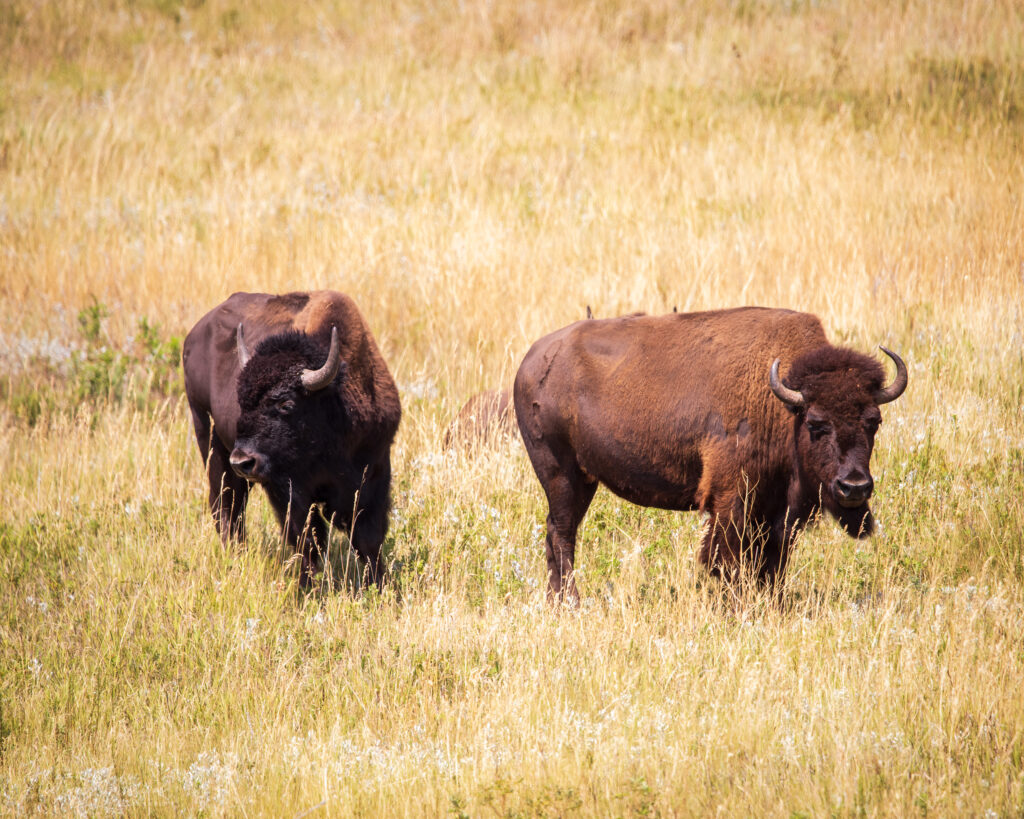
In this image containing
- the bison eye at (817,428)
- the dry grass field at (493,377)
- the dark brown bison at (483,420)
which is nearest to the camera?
the dry grass field at (493,377)

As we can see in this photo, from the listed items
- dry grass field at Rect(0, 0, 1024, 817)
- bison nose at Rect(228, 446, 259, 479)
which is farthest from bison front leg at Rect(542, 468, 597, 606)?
bison nose at Rect(228, 446, 259, 479)

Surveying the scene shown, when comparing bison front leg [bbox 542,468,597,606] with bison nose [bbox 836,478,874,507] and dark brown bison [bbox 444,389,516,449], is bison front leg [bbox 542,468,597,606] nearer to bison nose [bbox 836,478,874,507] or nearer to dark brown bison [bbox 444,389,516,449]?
bison nose [bbox 836,478,874,507]

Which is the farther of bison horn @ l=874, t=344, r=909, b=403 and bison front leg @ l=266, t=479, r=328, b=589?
bison front leg @ l=266, t=479, r=328, b=589

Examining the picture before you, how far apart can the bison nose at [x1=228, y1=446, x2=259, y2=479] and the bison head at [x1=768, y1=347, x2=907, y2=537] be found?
2.93 metres

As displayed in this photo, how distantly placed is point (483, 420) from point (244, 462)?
2.74m

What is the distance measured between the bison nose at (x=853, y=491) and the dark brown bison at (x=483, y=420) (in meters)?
3.24

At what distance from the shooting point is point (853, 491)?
181 inches

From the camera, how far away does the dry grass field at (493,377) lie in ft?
12.6

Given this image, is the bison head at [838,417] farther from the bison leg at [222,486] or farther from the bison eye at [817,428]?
the bison leg at [222,486]

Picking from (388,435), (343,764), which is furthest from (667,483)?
(343,764)

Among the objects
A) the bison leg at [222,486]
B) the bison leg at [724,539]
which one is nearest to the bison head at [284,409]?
the bison leg at [222,486]

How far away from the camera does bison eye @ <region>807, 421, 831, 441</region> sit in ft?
15.6

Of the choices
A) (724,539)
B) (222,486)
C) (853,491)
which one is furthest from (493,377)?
(853,491)

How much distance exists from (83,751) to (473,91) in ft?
42.5
